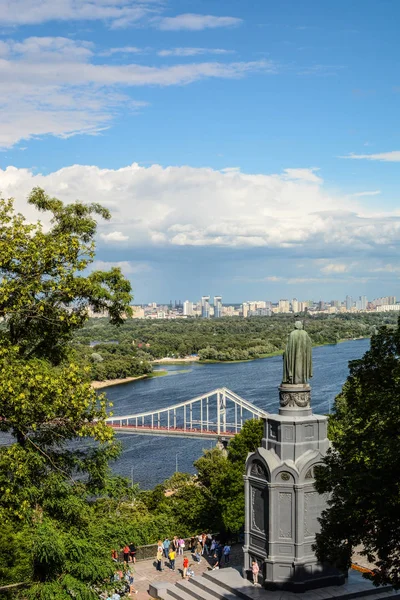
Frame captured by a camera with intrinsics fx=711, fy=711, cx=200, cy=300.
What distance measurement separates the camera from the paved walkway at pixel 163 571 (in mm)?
16141

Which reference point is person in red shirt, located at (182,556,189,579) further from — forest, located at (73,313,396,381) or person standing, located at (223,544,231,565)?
forest, located at (73,313,396,381)

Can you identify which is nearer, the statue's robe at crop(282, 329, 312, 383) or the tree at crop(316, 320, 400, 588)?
the tree at crop(316, 320, 400, 588)

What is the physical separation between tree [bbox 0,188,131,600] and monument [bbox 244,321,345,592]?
482 centimetres

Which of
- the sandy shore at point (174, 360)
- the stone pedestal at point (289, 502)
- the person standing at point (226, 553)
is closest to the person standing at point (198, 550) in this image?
the person standing at point (226, 553)

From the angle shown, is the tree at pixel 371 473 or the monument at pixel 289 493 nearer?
the tree at pixel 371 473

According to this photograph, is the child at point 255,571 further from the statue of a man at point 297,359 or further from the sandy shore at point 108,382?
the sandy shore at point 108,382

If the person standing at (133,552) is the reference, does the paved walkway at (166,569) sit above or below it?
below

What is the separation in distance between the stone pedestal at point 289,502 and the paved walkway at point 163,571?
1.95 meters

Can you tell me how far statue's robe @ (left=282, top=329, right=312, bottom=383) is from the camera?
1564 cm

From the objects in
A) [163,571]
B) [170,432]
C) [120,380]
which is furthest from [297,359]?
[120,380]

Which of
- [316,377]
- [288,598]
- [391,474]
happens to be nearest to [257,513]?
A: [288,598]

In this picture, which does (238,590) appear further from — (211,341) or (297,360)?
(211,341)

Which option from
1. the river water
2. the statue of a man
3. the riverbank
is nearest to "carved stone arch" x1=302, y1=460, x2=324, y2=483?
the statue of a man

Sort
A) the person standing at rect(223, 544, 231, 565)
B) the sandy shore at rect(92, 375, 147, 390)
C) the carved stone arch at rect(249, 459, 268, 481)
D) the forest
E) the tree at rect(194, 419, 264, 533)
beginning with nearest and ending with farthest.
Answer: the carved stone arch at rect(249, 459, 268, 481), the person standing at rect(223, 544, 231, 565), the tree at rect(194, 419, 264, 533), the sandy shore at rect(92, 375, 147, 390), the forest
